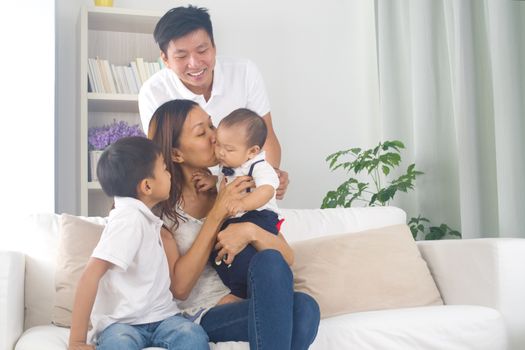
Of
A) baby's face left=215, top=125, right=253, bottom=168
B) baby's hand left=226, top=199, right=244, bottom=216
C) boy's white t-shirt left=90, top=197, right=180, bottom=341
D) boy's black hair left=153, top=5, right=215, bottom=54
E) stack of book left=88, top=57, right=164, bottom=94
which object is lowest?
boy's white t-shirt left=90, top=197, right=180, bottom=341

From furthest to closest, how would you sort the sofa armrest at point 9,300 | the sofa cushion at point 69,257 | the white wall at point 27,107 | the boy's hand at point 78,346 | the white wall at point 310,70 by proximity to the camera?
1. the white wall at point 310,70
2. the white wall at point 27,107
3. the sofa cushion at point 69,257
4. the sofa armrest at point 9,300
5. the boy's hand at point 78,346

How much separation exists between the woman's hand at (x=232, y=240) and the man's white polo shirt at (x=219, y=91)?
2.45 feet

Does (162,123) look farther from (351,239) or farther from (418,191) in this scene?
(418,191)

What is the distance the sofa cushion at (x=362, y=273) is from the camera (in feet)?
7.01

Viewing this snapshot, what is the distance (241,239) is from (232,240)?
0.08ft

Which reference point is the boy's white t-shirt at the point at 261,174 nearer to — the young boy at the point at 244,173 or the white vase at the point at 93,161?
the young boy at the point at 244,173

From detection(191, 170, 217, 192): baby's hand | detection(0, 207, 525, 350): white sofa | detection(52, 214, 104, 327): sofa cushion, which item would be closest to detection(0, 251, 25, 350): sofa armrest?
detection(0, 207, 525, 350): white sofa

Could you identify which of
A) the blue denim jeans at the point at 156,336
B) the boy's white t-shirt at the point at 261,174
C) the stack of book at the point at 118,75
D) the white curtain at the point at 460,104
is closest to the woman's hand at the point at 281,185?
the boy's white t-shirt at the point at 261,174

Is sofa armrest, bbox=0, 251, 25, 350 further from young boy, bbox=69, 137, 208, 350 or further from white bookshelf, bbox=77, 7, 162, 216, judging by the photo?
white bookshelf, bbox=77, 7, 162, 216

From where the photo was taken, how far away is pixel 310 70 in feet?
14.8

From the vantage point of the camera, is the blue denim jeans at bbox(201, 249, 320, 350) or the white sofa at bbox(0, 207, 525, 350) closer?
the blue denim jeans at bbox(201, 249, 320, 350)

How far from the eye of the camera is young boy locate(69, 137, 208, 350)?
5.16 ft

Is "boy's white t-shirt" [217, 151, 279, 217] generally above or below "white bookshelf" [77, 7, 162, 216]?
below

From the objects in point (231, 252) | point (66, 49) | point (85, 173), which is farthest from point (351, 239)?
point (66, 49)
